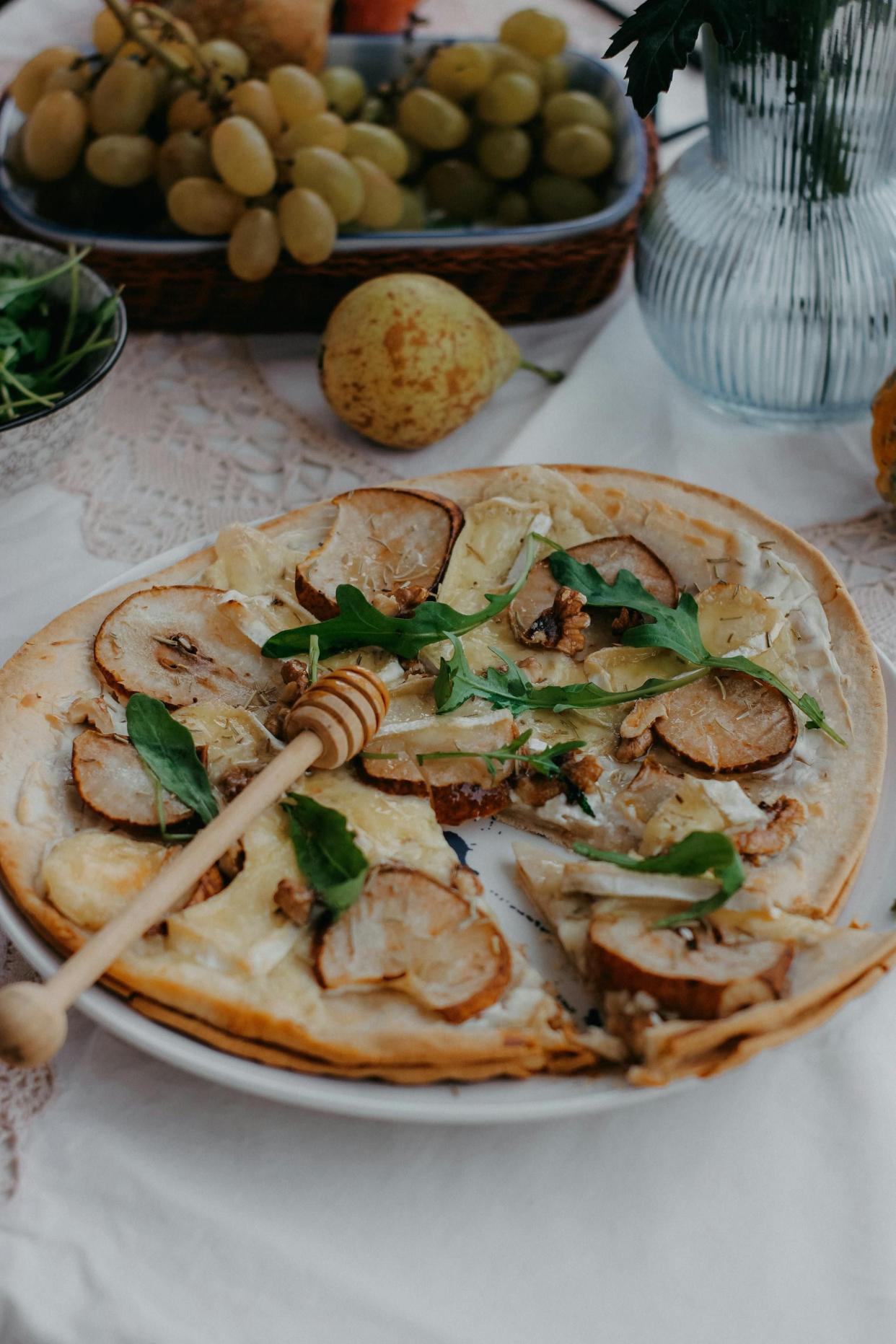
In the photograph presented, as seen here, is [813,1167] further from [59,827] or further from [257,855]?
[59,827]

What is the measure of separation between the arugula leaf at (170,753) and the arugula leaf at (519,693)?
381 mm

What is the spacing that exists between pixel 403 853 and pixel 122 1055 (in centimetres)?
45

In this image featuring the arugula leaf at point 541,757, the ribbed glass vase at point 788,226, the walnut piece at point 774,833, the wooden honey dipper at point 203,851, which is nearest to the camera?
the wooden honey dipper at point 203,851

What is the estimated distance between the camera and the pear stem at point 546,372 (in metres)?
2.95

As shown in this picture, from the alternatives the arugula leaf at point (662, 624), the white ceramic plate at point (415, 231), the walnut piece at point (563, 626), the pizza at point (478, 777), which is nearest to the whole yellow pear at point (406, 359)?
the white ceramic plate at point (415, 231)

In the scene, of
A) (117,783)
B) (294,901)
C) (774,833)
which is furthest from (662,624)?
(117,783)

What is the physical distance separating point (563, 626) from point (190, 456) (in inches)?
47.0

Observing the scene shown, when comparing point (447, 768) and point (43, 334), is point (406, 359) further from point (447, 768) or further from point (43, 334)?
point (447, 768)

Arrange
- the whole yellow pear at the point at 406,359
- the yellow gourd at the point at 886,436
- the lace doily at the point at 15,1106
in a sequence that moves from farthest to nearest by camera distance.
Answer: the whole yellow pear at the point at 406,359, the yellow gourd at the point at 886,436, the lace doily at the point at 15,1106

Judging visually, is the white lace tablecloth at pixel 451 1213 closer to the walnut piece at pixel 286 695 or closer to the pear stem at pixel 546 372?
the walnut piece at pixel 286 695

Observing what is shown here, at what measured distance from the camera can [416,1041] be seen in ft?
4.73

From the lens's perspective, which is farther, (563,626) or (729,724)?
(563,626)

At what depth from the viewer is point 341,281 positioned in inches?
117

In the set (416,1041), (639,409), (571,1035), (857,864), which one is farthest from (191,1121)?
(639,409)
